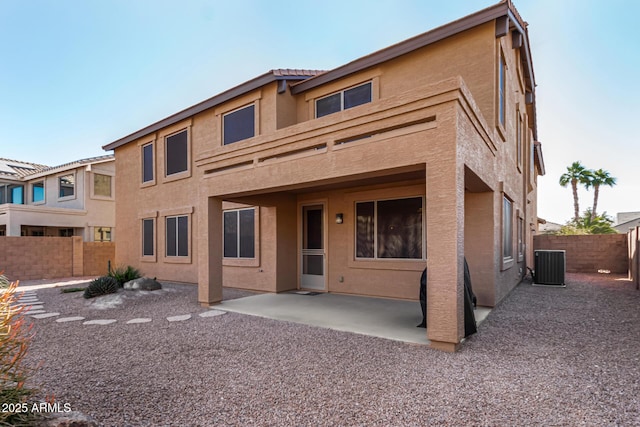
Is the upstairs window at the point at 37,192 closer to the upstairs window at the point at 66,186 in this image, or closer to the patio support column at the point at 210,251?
the upstairs window at the point at 66,186

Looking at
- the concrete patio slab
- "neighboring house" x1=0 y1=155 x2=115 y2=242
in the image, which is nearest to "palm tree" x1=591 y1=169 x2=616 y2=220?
the concrete patio slab

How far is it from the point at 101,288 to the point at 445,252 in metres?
9.27

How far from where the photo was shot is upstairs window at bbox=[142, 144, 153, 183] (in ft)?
46.1

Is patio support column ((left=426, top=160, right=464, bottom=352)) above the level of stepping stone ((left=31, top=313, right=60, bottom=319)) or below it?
above

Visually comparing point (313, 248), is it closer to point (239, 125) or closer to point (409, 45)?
point (239, 125)

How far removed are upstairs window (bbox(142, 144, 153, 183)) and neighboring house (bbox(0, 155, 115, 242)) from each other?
6.70 metres

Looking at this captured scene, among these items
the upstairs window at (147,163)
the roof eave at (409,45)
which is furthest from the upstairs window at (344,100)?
the upstairs window at (147,163)

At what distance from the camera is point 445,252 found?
474 cm

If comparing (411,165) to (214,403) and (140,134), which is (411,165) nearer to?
(214,403)

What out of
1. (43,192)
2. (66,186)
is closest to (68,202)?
(66,186)

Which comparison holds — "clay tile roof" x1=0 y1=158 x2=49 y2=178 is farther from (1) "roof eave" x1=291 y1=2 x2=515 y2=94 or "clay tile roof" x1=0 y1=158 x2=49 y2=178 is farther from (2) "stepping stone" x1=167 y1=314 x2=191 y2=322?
(1) "roof eave" x1=291 y1=2 x2=515 y2=94

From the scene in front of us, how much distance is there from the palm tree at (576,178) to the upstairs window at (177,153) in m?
33.3

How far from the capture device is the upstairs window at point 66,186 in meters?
19.7

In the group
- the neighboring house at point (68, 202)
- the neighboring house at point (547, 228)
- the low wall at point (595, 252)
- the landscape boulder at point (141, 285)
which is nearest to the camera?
the landscape boulder at point (141, 285)
